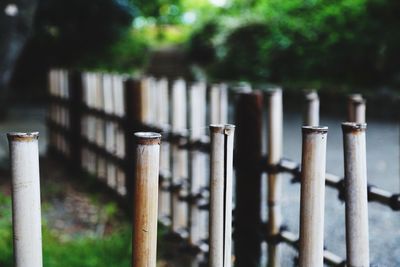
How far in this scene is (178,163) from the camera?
11.7 ft

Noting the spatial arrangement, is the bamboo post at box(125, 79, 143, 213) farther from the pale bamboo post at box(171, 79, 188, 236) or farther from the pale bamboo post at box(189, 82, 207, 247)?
the pale bamboo post at box(189, 82, 207, 247)

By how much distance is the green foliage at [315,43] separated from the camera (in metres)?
8.66

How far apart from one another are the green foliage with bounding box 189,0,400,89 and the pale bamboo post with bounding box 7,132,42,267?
809 centimetres

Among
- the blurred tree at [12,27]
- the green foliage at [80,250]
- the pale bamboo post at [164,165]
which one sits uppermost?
the blurred tree at [12,27]

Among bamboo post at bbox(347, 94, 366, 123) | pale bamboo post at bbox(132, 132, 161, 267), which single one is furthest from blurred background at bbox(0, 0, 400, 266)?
pale bamboo post at bbox(132, 132, 161, 267)

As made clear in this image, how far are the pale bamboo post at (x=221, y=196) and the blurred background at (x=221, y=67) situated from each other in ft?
3.12

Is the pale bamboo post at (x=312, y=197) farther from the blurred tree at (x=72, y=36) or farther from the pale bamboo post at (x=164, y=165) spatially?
the blurred tree at (x=72, y=36)

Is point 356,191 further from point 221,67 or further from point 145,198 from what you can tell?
point 221,67

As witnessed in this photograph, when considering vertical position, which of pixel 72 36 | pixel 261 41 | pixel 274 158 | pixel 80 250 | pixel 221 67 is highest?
pixel 72 36

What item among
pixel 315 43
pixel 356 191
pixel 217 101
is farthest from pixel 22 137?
pixel 315 43

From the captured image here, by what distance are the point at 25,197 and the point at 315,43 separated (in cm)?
888

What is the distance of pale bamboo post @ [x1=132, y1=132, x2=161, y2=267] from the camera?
52.3 inches

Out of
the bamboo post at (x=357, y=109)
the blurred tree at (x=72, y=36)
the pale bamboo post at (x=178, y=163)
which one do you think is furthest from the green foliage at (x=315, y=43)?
the bamboo post at (x=357, y=109)

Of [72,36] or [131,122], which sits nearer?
[131,122]
